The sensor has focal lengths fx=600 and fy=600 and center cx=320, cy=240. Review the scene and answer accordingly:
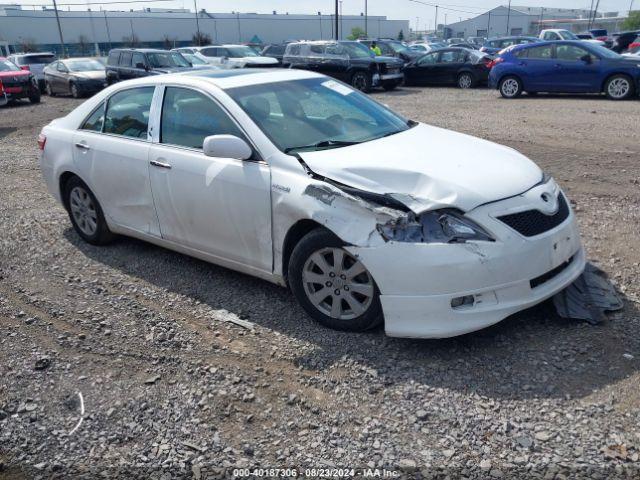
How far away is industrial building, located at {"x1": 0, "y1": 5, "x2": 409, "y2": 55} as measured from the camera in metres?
66.9

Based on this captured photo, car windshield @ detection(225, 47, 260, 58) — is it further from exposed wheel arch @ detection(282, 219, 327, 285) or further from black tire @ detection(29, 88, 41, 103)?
exposed wheel arch @ detection(282, 219, 327, 285)

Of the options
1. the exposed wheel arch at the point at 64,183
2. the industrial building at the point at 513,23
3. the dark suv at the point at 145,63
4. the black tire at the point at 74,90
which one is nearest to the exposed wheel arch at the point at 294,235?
the exposed wheel arch at the point at 64,183

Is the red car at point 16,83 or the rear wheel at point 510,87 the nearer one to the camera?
the rear wheel at point 510,87

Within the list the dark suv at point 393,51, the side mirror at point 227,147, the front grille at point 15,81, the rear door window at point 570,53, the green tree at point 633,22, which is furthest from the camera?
the green tree at point 633,22

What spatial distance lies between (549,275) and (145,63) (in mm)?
17860

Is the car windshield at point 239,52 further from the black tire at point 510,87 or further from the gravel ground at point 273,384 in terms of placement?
the gravel ground at point 273,384

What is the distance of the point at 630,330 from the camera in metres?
3.79

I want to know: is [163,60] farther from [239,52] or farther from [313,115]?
[313,115]

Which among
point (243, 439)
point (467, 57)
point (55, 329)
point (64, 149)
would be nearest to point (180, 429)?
point (243, 439)

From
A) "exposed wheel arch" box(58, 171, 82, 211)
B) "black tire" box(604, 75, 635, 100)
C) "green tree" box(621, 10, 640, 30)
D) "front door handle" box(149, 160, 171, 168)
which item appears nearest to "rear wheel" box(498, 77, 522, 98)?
"black tire" box(604, 75, 635, 100)

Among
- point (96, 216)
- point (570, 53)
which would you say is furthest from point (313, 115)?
point (570, 53)

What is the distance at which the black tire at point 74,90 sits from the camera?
21547 millimetres

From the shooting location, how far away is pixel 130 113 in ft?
17.0

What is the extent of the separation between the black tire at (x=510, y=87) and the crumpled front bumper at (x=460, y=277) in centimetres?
1480
